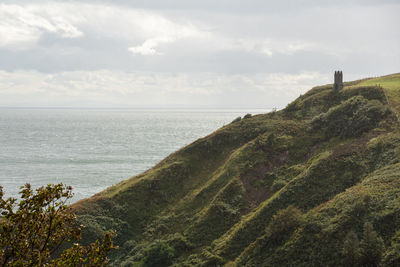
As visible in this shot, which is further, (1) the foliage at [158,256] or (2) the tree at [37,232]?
(1) the foliage at [158,256]

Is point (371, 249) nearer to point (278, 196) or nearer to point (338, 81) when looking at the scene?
point (278, 196)

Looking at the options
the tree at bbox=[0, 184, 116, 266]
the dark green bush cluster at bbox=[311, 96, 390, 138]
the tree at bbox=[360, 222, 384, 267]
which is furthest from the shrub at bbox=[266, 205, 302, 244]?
the tree at bbox=[0, 184, 116, 266]

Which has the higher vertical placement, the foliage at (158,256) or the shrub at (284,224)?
the shrub at (284,224)

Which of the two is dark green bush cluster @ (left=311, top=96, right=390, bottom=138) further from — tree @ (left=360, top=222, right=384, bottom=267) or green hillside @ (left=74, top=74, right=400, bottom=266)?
tree @ (left=360, top=222, right=384, bottom=267)

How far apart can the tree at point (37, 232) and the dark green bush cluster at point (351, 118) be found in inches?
1641

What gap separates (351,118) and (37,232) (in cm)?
4498

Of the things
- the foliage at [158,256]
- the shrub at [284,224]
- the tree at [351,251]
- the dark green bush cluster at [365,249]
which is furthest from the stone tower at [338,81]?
the foliage at [158,256]

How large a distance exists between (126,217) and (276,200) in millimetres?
20605

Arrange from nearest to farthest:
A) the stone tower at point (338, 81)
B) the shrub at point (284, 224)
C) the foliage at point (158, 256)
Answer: the shrub at point (284, 224) < the foliage at point (158, 256) < the stone tower at point (338, 81)

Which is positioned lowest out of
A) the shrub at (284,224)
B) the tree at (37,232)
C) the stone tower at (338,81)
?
the shrub at (284,224)

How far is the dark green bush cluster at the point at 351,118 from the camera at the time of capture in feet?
144

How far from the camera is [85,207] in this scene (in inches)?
1705

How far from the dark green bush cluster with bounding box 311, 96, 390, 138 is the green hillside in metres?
0.15

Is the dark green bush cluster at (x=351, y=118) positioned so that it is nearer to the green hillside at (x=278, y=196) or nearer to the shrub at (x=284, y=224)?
the green hillside at (x=278, y=196)
